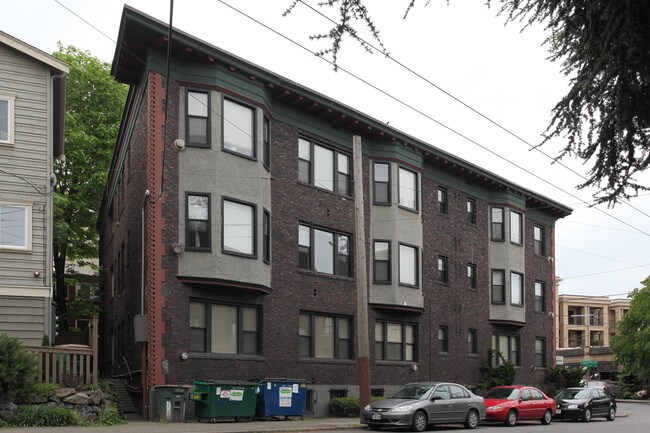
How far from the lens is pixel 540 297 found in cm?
4488

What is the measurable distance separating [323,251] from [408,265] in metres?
5.05

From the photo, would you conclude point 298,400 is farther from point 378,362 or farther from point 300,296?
point 378,362

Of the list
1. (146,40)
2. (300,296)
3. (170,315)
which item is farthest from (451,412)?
(146,40)

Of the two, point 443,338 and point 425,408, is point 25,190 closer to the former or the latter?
point 425,408

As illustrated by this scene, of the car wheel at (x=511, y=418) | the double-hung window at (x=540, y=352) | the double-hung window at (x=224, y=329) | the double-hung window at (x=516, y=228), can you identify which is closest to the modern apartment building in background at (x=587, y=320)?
the double-hung window at (x=540, y=352)

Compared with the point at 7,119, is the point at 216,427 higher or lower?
lower

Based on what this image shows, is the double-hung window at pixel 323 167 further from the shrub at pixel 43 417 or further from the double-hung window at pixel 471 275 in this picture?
the shrub at pixel 43 417

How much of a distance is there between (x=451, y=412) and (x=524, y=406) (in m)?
5.71

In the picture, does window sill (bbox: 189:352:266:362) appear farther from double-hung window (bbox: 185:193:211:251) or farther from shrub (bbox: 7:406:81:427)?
shrub (bbox: 7:406:81:427)

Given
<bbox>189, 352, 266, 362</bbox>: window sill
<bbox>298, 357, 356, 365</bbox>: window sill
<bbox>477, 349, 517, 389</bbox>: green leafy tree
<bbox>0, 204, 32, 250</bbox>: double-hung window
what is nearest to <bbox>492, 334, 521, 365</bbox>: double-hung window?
<bbox>477, 349, 517, 389</bbox>: green leafy tree

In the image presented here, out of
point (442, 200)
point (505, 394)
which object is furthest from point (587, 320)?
point (505, 394)

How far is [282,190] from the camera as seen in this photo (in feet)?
91.8

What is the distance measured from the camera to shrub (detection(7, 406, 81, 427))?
1922 cm

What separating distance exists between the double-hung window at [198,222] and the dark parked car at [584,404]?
17086 mm
